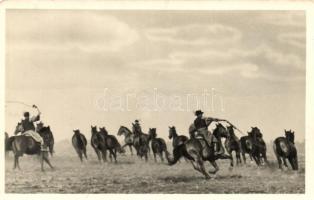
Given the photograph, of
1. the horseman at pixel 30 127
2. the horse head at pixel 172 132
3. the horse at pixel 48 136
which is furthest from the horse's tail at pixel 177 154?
the horseman at pixel 30 127

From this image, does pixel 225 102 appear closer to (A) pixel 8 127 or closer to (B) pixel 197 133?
(B) pixel 197 133

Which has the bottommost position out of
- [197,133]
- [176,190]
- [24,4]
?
[176,190]

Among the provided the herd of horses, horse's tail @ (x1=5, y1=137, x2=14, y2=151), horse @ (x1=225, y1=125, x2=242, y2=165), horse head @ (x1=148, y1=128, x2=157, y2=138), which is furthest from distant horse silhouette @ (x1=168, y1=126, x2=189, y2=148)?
horse's tail @ (x1=5, y1=137, x2=14, y2=151)

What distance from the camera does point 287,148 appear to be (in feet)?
16.0

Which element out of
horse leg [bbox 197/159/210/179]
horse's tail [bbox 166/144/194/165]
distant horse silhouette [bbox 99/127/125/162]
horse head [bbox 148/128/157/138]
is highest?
horse head [bbox 148/128/157/138]

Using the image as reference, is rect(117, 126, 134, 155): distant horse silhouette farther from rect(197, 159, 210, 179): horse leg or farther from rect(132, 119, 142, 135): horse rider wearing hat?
rect(197, 159, 210, 179): horse leg

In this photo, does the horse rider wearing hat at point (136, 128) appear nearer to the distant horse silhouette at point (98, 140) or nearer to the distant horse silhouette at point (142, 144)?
the distant horse silhouette at point (142, 144)

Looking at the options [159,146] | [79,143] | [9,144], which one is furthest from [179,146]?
[9,144]

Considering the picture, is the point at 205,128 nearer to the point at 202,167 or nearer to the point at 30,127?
the point at 202,167

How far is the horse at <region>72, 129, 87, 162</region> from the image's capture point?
486cm

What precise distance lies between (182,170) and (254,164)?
24.7 inches

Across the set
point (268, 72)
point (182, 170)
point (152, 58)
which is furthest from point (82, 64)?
point (268, 72)

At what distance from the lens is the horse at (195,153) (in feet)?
16.0

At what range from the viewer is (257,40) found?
4902 mm
